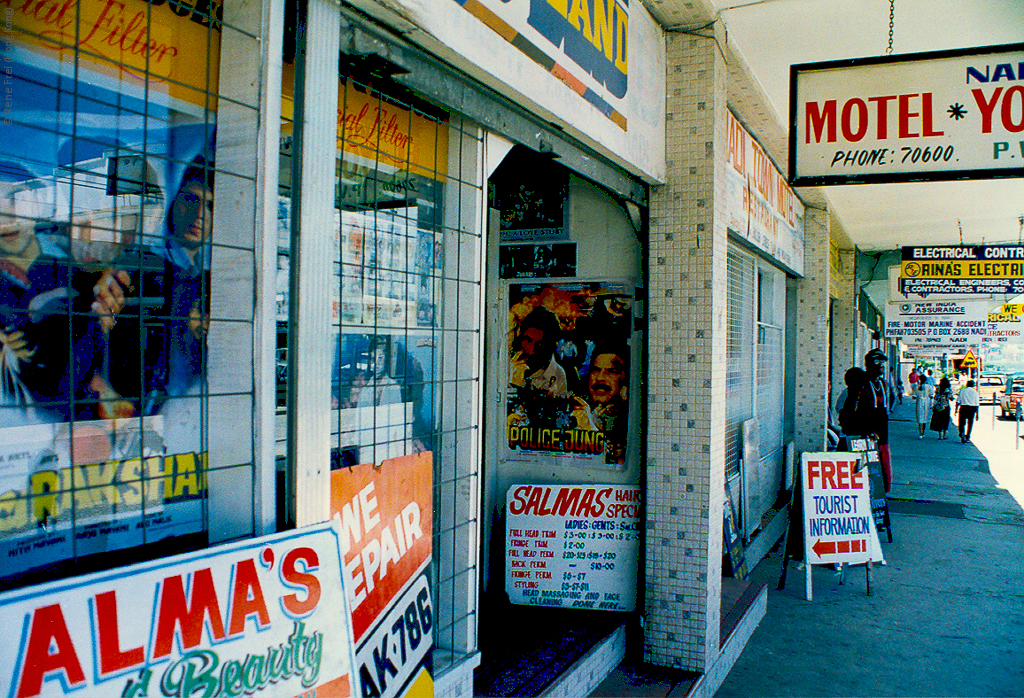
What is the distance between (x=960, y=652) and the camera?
4754 millimetres

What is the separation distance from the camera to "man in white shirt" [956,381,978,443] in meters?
15.3

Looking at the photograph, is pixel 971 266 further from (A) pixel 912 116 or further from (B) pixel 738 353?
(A) pixel 912 116

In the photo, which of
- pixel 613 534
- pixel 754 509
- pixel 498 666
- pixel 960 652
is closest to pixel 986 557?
pixel 754 509

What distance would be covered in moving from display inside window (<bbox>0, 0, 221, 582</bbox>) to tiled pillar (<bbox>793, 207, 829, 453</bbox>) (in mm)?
8569

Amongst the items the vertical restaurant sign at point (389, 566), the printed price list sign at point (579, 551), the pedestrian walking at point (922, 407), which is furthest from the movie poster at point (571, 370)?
the pedestrian walking at point (922, 407)

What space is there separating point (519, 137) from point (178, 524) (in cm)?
182

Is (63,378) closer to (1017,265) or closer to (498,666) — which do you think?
(498,666)

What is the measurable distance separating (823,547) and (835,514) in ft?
0.91

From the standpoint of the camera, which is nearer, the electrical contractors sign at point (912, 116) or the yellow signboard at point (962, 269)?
the electrical contractors sign at point (912, 116)

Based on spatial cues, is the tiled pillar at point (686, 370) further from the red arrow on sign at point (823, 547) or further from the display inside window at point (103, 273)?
the display inside window at point (103, 273)

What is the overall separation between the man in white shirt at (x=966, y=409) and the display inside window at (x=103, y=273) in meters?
16.9

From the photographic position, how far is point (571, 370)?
4.41m

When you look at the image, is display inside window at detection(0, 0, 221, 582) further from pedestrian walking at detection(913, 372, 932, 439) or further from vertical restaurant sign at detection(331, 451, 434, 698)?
pedestrian walking at detection(913, 372, 932, 439)

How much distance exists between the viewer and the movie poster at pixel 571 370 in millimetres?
4316
